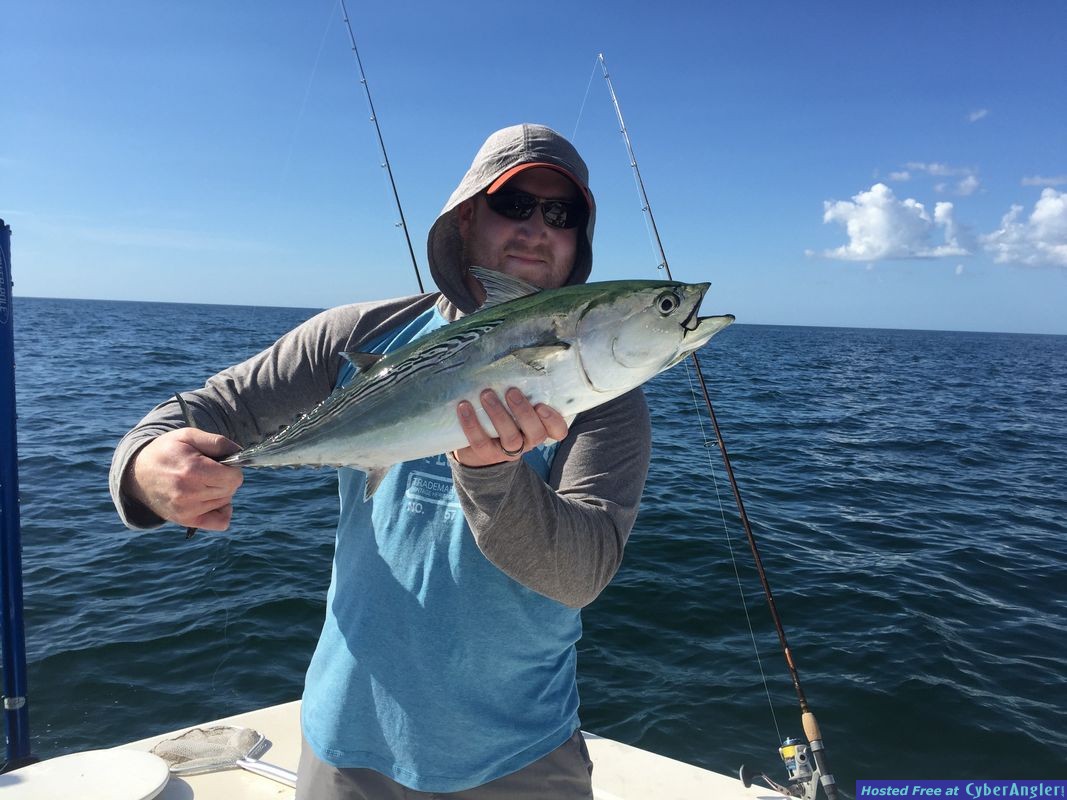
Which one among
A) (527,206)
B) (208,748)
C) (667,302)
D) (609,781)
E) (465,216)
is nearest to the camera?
(667,302)

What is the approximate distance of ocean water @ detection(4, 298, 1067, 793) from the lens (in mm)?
6027

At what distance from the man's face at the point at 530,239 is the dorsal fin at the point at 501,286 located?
0.38 m

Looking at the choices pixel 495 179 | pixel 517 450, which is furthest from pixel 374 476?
pixel 495 179

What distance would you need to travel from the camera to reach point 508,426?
1949mm

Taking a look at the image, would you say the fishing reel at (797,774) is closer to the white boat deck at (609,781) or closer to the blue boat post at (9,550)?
the white boat deck at (609,781)

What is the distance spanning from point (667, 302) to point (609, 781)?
329cm

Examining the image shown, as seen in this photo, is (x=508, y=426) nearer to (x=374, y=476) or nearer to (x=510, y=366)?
(x=510, y=366)

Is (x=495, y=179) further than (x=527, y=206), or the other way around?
(x=527, y=206)

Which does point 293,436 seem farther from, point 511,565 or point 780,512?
point 780,512

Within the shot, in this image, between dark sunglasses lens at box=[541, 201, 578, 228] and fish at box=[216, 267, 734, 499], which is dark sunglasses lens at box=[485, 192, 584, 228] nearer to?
dark sunglasses lens at box=[541, 201, 578, 228]

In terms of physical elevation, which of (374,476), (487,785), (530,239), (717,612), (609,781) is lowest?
(717,612)

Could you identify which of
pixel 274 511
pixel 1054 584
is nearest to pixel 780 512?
pixel 1054 584

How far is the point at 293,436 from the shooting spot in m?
2.19

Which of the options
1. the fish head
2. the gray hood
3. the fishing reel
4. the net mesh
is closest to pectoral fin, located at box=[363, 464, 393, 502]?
the fish head
